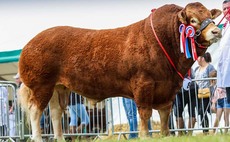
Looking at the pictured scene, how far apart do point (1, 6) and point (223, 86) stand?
8180 millimetres

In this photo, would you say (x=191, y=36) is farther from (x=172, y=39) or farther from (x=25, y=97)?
Answer: (x=25, y=97)

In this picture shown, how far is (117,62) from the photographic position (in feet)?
24.2

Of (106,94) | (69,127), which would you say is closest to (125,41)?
(106,94)

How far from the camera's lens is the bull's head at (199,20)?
276 inches

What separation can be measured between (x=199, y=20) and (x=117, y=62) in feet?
3.84

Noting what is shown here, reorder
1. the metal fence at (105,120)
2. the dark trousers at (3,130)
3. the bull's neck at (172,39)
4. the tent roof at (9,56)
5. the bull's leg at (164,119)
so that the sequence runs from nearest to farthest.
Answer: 1. the bull's neck at (172,39)
2. the bull's leg at (164,119)
3. the metal fence at (105,120)
4. the dark trousers at (3,130)
5. the tent roof at (9,56)

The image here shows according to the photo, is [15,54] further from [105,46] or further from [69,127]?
[105,46]

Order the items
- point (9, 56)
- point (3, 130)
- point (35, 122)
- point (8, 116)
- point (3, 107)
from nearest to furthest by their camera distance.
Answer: point (35, 122)
point (8, 116)
point (3, 107)
point (3, 130)
point (9, 56)

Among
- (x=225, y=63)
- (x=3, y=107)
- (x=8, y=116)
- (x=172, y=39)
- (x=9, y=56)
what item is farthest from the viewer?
(x=9, y=56)

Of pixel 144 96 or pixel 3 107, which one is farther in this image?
pixel 3 107

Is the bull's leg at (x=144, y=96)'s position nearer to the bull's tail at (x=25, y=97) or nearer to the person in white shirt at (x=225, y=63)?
the person in white shirt at (x=225, y=63)

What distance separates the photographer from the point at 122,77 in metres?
7.37

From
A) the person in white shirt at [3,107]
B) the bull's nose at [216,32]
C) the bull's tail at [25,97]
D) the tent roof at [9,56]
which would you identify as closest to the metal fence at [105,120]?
the person in white shirt at [3,107]

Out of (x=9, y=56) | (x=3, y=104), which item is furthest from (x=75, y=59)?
(x=9, y=56)
